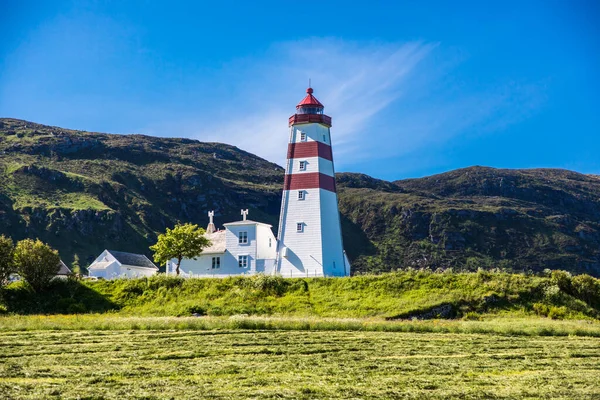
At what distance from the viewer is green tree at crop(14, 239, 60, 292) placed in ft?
155

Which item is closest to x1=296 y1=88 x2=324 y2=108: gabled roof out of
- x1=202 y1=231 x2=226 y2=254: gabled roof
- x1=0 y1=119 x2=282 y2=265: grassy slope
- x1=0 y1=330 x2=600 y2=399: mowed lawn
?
x1=202 y1=231 x2=226 y2=254: gabled roof

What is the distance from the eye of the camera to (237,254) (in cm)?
5588

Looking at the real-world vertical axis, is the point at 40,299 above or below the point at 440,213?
below

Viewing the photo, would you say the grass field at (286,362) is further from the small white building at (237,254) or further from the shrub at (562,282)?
the small white building at (237,254)

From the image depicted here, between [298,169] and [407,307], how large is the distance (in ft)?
53.4

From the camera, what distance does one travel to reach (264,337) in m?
27.8

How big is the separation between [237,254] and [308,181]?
9.52 meters

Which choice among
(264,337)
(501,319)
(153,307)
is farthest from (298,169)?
(264,337)

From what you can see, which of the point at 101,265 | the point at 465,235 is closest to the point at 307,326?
the point at 101,265

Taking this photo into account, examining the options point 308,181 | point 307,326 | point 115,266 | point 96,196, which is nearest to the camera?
point 307,326

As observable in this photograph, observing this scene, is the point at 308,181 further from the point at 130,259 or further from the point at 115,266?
the point at 130,259

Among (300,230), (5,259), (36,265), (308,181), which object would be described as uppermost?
(308,181)

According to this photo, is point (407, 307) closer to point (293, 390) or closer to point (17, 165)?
point (293, 390)

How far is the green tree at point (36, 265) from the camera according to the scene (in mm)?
47094
